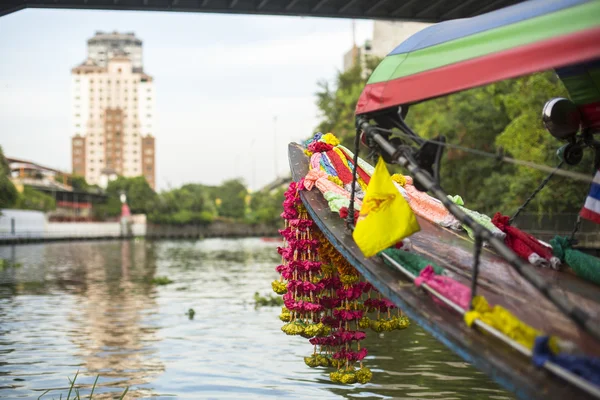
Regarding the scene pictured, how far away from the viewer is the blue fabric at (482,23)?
6.07 meters

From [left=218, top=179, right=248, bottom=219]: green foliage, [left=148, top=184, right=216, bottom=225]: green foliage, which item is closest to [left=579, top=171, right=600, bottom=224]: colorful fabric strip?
[left=148, top=184, right=216, bottom=225]: green foliage

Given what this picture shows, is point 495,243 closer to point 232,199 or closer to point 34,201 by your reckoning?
point 34,201

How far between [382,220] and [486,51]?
6.19 ft

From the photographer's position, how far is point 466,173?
4381 cm

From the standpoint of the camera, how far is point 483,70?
20.1ft

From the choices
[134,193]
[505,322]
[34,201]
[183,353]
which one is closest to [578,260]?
[505,322]

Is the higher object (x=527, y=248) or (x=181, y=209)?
(x=181, y=209)

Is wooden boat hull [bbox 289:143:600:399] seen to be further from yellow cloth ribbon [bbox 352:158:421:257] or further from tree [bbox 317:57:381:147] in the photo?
A: tree [bbox 317:57:381:147]

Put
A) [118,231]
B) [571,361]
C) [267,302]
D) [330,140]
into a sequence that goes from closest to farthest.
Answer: [571,361] < [330,140] < [267,302] < [118,231]

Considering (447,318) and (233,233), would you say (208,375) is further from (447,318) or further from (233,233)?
(233,233)

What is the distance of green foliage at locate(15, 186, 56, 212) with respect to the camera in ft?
294

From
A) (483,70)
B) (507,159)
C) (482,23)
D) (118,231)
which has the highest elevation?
(482,23)

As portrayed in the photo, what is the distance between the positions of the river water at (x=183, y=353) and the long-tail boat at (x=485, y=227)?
15.7 feet

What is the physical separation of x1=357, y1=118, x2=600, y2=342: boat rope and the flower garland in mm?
2433
